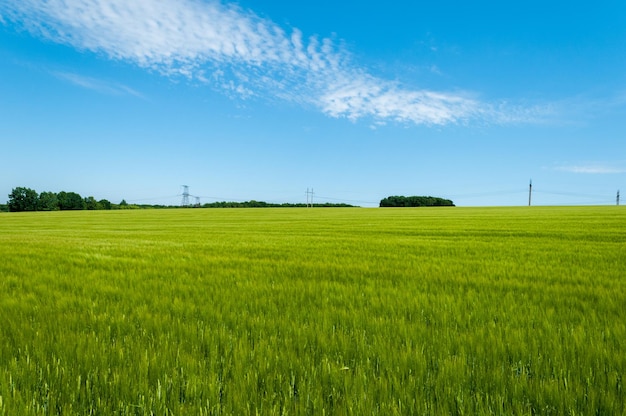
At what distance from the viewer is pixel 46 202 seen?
417 feet


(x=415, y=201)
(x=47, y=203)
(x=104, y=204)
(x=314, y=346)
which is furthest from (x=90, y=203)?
(x=314, y=346)

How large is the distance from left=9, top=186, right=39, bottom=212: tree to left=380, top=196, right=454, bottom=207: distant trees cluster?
132844 mm

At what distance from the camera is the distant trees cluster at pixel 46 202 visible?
124 meters

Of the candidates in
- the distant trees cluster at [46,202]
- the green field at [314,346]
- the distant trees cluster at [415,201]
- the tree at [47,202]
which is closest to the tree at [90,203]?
the distant trees cluster at [46,202]

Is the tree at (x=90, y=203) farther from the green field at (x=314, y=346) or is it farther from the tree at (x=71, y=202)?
the green field at (x=314, y=346)

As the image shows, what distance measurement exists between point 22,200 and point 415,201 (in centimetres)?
14811

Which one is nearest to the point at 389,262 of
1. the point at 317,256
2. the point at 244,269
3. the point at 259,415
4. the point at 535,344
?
the point at 317,256

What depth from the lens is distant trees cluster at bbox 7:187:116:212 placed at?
124 m

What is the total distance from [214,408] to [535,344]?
8.29 ft

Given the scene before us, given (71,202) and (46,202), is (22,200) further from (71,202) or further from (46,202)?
(71,202)

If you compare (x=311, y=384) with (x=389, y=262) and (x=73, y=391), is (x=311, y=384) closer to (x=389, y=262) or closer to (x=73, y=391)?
(x=73, y=391)

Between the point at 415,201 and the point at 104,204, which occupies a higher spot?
the point at 415,201

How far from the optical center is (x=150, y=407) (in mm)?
1892

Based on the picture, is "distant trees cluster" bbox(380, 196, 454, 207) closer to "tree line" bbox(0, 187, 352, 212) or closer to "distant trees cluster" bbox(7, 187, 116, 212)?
"tree line" bbox(0, 187, 352, 212)
